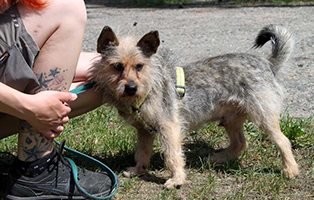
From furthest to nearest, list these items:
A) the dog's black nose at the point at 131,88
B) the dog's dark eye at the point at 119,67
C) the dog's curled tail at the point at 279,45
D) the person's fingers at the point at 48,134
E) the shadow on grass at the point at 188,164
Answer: the dog's curled tail at the point at 279,45 → the shadow on grass at the point at 188,164 → the dog's dark eye at the point at 119,67 → the dog's black nose at the point at 131,88 → the person's fingers at the point at 48,134

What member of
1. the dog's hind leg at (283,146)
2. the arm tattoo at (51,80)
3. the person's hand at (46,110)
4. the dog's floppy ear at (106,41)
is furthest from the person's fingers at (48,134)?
the dog's hind leg at (283,146)

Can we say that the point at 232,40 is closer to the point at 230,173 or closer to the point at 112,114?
the point at 112,114

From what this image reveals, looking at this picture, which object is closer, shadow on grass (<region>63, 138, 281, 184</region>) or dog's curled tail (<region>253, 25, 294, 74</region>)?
shadow on grass (<region>63, 138, 281, 184</region>)

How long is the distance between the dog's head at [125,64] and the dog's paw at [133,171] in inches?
29.4

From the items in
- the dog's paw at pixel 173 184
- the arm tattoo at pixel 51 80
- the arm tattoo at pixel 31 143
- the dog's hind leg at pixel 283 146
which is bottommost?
the dog's paw at pixel 173 184

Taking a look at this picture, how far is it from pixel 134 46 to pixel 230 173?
1.41 metres

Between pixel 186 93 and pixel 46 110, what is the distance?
4.93 ft

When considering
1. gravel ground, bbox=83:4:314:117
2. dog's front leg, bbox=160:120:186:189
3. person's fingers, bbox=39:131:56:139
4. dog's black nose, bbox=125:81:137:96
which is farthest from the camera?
gravel ground, bbox=83:4:314:117

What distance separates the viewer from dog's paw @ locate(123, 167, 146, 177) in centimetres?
350

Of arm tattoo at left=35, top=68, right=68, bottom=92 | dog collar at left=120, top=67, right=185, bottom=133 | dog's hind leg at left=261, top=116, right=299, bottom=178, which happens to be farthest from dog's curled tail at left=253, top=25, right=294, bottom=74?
arm tattoo at left=35, top=68, right=68, bottom=92

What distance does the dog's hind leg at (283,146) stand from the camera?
341 cm

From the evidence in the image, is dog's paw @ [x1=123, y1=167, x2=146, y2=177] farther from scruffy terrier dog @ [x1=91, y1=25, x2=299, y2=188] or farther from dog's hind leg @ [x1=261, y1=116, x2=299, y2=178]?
dog's hind leg @ [x1=261, y1=116, x2=299, y2=178]

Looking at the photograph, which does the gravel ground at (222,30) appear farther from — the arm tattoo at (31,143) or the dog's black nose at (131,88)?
the arm tattoo at (31,143)

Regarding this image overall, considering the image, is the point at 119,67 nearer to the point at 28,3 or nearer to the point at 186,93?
the point at 186,93
